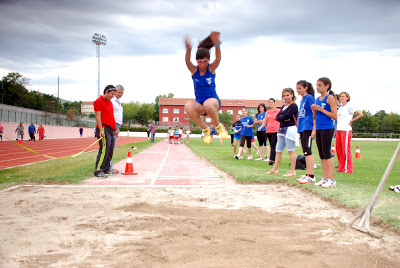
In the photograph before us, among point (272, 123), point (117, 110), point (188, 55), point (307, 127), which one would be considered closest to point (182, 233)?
point (188, 55)

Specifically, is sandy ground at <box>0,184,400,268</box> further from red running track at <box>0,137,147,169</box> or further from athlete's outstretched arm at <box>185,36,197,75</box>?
red running track at <box>0,137,147,169</box>

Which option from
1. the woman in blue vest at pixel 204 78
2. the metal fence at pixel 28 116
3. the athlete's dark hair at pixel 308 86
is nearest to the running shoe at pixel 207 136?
the woman in blue vest at pixel 204 78

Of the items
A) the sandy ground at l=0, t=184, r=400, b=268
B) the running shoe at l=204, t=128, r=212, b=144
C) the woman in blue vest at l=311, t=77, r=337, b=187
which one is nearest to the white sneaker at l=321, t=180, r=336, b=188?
the woman in blue vest at l=311, t=77, r=337, b=187

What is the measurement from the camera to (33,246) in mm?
2848

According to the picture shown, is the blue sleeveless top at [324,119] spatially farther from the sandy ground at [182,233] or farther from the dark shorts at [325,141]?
the sandy ground at [182,233]

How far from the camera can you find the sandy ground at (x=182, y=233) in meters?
2.57

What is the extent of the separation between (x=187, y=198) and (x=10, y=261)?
2.76 metres

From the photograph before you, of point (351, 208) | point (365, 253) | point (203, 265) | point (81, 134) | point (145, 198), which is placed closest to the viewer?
point (203, 265)

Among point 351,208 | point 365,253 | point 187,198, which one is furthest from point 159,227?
point 351,208

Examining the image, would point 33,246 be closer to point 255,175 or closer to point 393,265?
point 393,265

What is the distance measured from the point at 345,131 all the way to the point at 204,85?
4.42 metres

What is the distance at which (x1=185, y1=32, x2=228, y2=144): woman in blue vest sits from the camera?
16.3 feet

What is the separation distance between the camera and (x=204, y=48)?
5.11 meters

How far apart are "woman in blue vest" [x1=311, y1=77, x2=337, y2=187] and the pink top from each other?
3.39m
